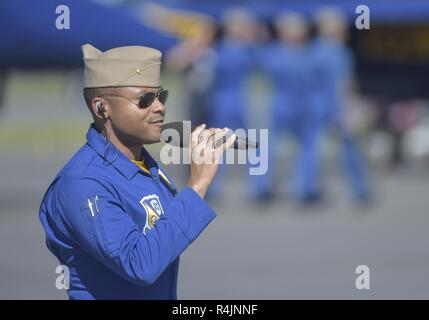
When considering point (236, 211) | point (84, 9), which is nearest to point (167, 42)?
point (84, 9)

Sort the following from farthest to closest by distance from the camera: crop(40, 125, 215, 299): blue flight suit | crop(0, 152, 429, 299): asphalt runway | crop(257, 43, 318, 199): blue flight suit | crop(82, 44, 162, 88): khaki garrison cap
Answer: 1. crop(257, 43, 318, 199): blue flight suit
2. crop(0, 152, 429, 299): asphalt runway
3. crop(82, 44, 162, 88): khaki garrison cap
4. crop(40, 125, 215, 299): blue flight suit

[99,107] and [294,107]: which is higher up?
[294,107]

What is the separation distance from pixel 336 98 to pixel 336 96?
0.02 metres

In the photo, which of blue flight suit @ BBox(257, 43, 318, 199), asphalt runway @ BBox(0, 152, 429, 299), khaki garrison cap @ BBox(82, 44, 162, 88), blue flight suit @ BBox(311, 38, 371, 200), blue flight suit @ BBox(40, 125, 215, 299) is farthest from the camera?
blue flight suit @ BBox(257, 43, 318, 199)

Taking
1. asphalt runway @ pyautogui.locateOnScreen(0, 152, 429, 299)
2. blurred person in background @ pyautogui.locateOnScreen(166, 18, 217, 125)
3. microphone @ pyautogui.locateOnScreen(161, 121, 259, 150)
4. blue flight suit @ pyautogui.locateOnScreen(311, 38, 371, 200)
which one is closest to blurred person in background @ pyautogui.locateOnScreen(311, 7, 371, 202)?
blue flight suit @ pyautogui.locateOnScreen(311, 38, 371, 200)

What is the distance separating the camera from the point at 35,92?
39.4 metres

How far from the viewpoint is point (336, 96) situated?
1136 centimetres

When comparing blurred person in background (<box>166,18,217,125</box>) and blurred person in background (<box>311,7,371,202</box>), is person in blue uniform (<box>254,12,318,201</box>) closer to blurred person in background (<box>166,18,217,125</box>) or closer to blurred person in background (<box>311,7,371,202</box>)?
blurred person in background (<box>311,7,371,202</box>)

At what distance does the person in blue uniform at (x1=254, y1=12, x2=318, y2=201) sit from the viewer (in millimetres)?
11453

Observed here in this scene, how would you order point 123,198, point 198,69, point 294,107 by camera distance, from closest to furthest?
1. point 123,198
2. point 294,107
3. point 198,69

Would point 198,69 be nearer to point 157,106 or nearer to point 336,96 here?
point 336,96

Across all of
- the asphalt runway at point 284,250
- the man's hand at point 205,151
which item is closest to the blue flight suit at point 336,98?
the asphalt runway at point 284,250

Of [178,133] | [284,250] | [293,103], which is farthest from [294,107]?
[178,133]
